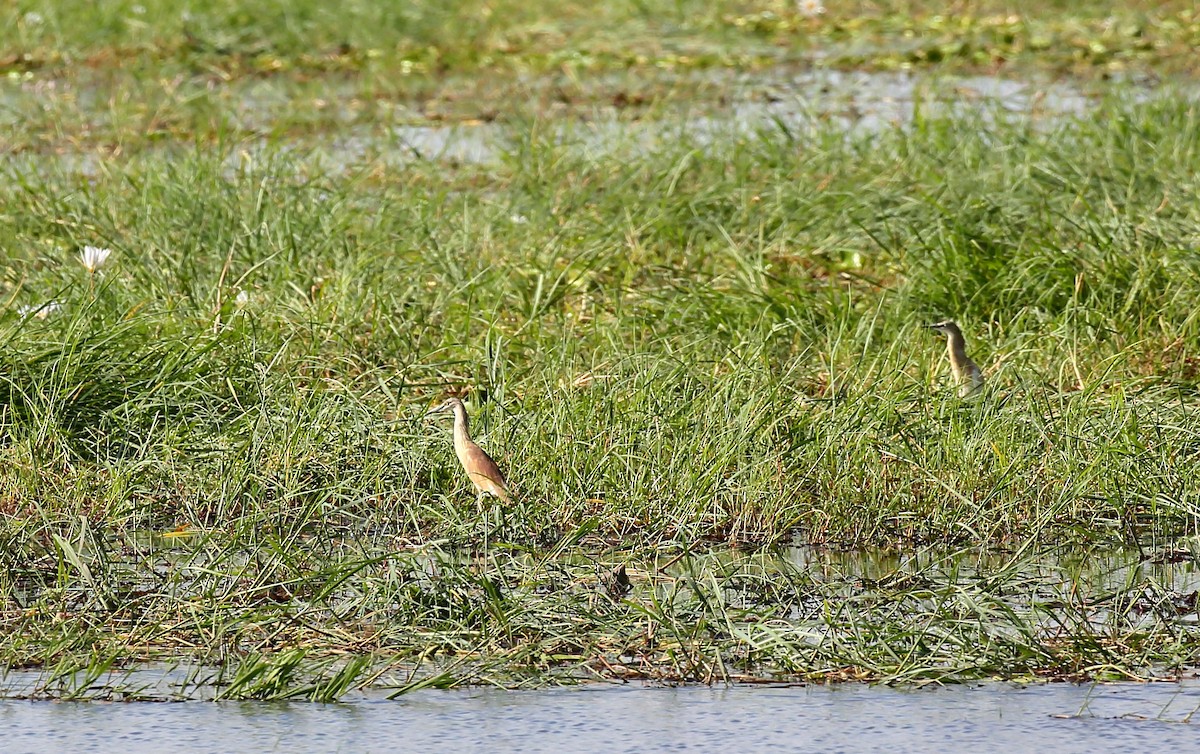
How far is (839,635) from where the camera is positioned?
16.2 feet

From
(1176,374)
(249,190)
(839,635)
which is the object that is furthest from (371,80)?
(839,635)

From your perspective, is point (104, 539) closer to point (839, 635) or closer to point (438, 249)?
point (839, 635)

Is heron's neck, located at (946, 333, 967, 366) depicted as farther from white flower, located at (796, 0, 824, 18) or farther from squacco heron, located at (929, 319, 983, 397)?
white flower, located at (796, 0, 824, 18)

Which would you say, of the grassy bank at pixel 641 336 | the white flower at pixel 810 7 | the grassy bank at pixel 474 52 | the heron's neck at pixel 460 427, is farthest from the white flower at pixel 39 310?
the white flower at pixel 810 7

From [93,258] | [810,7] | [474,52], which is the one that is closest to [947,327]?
[93,258]

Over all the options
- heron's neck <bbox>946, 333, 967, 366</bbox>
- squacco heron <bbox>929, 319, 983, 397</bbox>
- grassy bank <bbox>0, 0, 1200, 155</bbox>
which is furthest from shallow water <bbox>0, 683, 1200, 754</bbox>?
grassy bank <bbox>0, 0, 1200, 155</bbox>

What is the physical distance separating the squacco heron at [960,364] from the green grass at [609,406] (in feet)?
0.52

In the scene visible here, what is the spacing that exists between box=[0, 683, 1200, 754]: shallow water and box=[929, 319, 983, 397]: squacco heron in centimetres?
221

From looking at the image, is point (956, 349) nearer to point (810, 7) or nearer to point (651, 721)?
point (651, 721)

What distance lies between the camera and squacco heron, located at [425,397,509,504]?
19.4ft

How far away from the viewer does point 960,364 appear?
276 inches

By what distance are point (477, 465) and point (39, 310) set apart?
1652 mm

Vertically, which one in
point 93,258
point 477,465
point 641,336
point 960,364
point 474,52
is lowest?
point 474,52

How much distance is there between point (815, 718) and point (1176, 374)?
3351 mm
